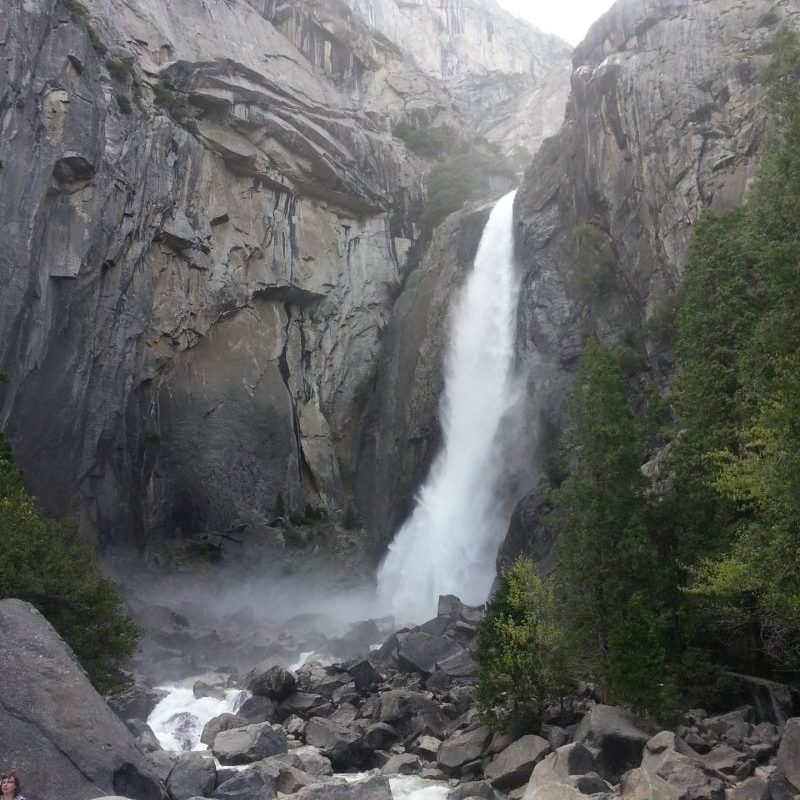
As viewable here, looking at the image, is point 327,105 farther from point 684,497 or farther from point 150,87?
point 684,497

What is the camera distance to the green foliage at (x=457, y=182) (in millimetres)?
50775

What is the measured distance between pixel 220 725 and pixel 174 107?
2975cm

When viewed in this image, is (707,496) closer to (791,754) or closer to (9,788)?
(791,754)

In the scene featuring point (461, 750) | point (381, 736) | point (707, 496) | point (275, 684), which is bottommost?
point (275, 684)

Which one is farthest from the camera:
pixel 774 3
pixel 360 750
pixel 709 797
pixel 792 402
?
pixel 774 3

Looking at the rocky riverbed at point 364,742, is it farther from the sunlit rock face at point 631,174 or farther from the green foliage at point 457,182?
the green foliage at point 457,182

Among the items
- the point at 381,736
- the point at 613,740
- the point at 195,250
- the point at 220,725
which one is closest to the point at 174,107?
the point at 195,250

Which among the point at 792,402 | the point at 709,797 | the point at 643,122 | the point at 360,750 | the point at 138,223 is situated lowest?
the point at 360,750

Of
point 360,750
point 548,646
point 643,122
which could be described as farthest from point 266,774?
point 643,122

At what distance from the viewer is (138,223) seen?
114ft

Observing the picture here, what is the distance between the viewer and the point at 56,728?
41.7ft

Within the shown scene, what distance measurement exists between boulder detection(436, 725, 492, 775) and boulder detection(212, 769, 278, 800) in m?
3.80

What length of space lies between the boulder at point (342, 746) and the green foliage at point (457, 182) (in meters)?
36.3

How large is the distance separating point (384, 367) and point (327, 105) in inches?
626
